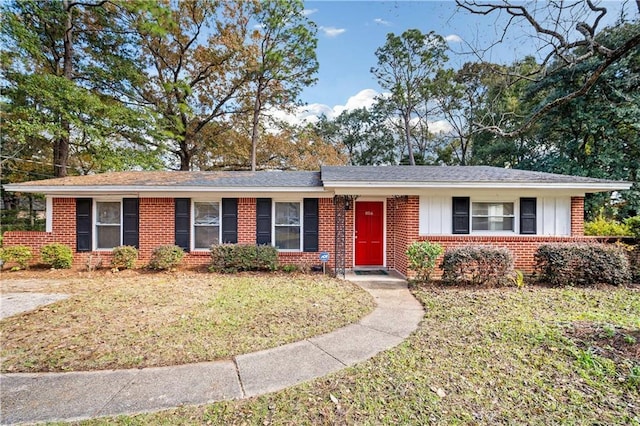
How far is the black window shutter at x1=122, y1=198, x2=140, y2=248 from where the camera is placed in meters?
8.99

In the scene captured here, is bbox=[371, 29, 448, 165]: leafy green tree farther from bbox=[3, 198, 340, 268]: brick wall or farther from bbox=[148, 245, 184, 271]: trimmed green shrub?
bbox=[148, 245, 184, 271]: trimmed green shrub

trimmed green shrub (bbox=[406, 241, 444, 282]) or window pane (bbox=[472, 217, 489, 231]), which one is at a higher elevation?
window pane (bbox=[472, 217, 489, 231])

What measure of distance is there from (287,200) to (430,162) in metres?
21.0

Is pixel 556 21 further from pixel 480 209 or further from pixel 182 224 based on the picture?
pixel 182 224

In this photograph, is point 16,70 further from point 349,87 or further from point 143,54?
point 349,87

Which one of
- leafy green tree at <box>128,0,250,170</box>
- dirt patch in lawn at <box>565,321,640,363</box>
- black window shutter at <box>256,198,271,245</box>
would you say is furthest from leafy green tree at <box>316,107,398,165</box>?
dirt patch in lawn at <box>565,321,640,363</box>

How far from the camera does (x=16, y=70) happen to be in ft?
42.9

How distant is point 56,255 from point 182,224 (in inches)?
137

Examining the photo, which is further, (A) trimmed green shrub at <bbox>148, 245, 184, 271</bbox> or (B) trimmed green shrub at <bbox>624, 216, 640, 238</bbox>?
(A) trimmed green shrub at <bbox>148, 245, 184, 271</bbox>

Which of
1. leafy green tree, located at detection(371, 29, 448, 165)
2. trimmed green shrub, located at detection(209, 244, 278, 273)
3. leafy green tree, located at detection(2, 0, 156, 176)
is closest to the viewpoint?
trimmed green shrub, located at detection(209, 244, 278, 273)

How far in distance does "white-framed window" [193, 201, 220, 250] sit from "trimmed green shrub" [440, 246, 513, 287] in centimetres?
662

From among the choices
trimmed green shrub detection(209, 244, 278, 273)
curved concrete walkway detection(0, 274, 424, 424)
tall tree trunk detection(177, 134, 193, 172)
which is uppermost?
tall tree trunk detection(177, 134, 193, 172)

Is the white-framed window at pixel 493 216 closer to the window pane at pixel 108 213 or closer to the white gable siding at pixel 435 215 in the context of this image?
the white gable siding at pixel 435 215

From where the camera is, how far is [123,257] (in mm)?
8469
